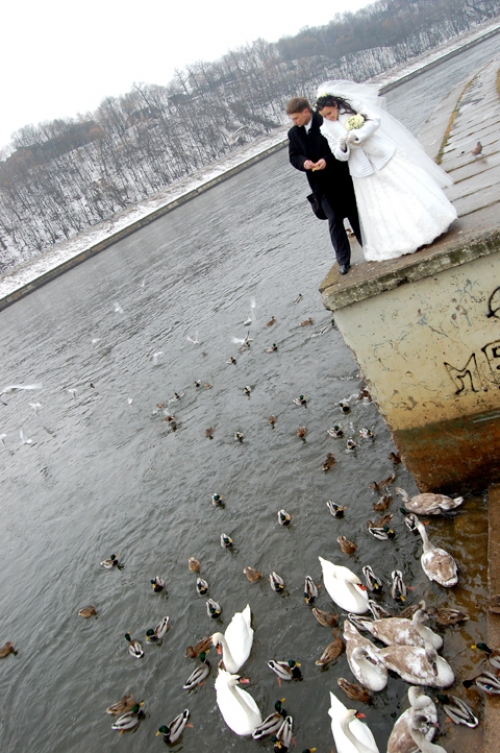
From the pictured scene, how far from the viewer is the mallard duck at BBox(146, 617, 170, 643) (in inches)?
316

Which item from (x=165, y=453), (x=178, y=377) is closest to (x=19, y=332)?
(x=178, y=377)

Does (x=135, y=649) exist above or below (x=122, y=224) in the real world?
below

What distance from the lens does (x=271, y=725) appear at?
6.01m

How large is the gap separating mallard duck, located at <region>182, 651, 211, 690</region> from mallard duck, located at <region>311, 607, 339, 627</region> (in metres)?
1.67

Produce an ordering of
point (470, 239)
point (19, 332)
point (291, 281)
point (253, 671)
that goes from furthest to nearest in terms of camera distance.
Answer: point (19, 332), point (291, 281), point (253, 671), point (470, 239)

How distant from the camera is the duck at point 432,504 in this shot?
6.80m

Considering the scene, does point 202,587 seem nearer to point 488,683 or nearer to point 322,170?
point 488,683

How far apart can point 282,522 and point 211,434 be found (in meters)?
4.47

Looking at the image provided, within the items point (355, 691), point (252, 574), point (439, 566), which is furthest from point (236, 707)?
point (439, 566)

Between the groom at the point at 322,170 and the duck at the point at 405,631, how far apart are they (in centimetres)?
401

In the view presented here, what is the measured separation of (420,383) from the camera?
6273 mm

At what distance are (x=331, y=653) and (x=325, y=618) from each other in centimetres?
56

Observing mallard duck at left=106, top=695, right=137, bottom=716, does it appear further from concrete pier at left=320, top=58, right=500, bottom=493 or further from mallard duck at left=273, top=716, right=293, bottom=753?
concrete pier at left=320, top=58, right=500, bottom=493

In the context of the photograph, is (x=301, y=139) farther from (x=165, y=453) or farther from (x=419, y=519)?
(x=165, y=453)
